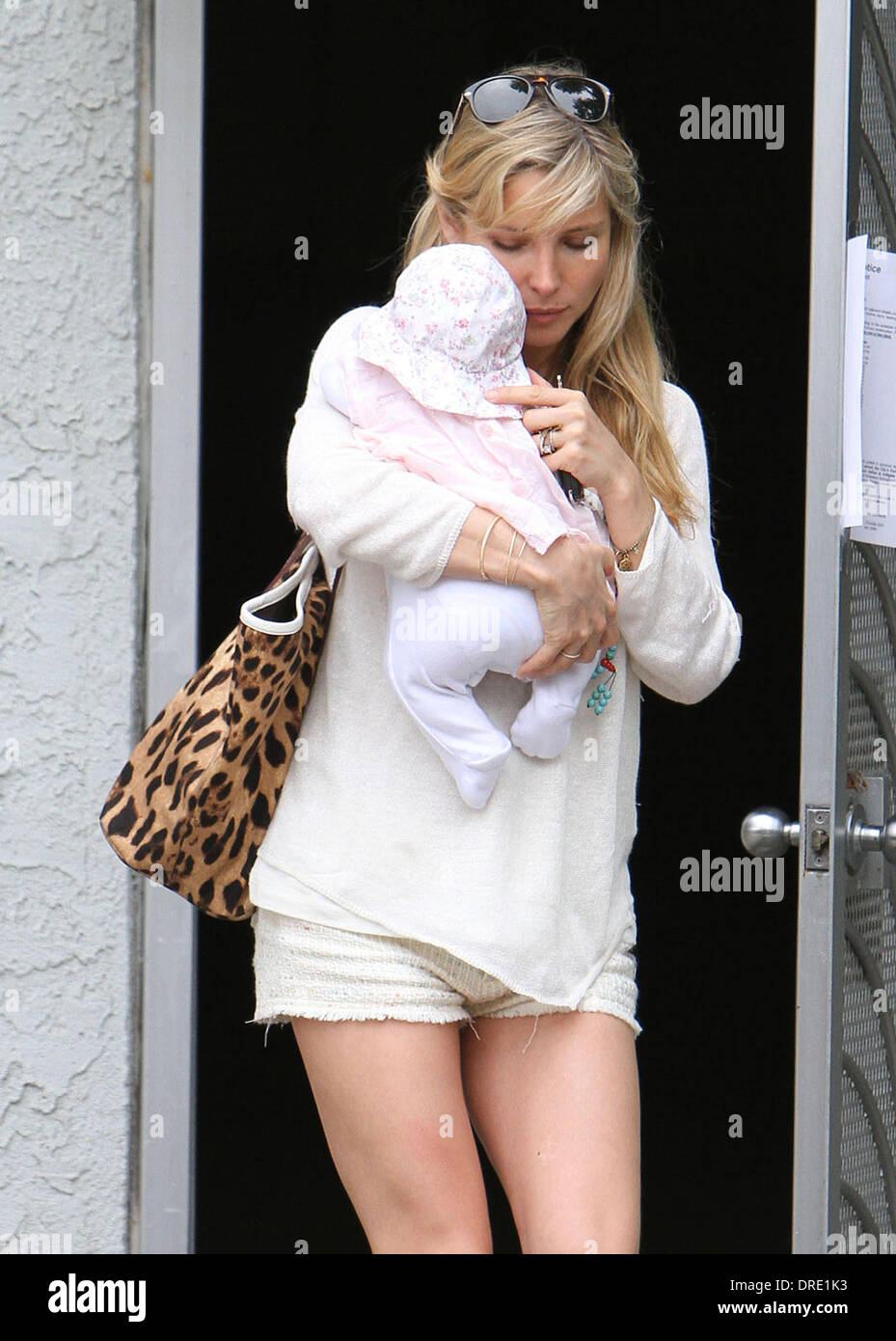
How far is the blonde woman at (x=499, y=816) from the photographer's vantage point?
1990mm

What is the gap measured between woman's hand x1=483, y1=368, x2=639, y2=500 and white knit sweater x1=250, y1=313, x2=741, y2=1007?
0.26 ft

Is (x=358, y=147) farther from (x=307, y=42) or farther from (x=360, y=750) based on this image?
(x=360, y=750)

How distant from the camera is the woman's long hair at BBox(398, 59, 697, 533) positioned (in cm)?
206

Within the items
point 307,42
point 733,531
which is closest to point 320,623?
point 307,42

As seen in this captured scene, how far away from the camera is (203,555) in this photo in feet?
10.1

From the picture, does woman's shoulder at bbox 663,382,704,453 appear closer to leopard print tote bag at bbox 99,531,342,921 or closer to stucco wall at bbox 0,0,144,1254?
leopard print tote bag at bbox 99,531,342,921

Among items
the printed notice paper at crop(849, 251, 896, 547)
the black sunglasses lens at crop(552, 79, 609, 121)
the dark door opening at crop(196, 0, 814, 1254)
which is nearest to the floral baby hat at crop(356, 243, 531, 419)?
the black sunglasses lens at crop(552, 79, 609, 121)

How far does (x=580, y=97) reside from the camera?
2.12 m

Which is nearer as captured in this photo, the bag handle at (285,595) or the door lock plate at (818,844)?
the bag handle at (285,595)

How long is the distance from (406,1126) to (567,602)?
0.65 meters

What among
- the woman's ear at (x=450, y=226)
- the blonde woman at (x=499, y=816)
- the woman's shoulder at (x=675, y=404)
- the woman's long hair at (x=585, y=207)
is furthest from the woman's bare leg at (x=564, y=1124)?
the woman's ear at (x=450, y=226)

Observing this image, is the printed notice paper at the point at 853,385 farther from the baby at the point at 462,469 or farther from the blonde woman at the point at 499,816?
the baby at the point at 462,469

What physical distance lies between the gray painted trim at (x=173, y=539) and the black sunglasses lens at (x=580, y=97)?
0.80m

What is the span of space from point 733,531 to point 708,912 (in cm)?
86
